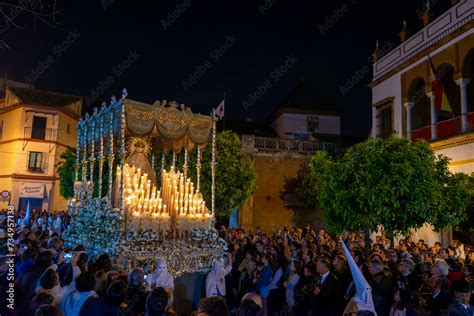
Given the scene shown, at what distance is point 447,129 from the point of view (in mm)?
17203

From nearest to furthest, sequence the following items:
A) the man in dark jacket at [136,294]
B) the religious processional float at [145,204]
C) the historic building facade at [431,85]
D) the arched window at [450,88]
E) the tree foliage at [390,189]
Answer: the man in dark jacket at [136,294], the religious processional float at [145,204], the tree foliage at [390,189], the historic building facade at [431,85], the arched window at [450,88]

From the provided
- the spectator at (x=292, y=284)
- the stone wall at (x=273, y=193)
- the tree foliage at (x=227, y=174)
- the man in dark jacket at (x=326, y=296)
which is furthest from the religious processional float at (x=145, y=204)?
the stone wall at (x=273, y=193)

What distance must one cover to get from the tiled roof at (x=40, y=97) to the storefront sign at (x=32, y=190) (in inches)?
240

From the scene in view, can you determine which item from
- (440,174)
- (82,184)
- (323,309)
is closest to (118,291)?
(323,309)

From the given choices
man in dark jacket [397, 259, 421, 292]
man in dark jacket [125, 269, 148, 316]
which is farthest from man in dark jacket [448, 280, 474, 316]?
man in dark jacket [125, 269, 148, 316]

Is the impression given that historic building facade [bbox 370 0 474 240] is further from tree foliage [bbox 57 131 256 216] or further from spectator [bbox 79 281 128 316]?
spectator [bbox 79 281 128 316]

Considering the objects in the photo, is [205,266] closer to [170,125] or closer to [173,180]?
[173,180]

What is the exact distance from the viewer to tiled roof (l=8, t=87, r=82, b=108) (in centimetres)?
3095

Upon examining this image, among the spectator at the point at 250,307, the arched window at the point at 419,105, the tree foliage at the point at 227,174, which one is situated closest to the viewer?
the spectator at the point at 250,307

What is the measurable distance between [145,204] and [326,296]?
18.8ft

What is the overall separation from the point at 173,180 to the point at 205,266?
8.45ft

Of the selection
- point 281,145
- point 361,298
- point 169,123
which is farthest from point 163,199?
point 281,145

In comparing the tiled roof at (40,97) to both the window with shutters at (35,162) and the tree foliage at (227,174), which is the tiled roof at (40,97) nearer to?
the window with shutters at (35,162)

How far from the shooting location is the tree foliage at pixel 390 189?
1094cm
